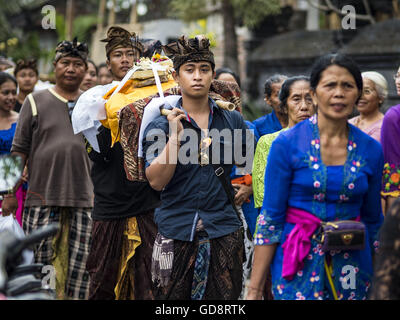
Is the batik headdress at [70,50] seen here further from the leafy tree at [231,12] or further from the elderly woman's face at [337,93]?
the leafy tree at [231,12]

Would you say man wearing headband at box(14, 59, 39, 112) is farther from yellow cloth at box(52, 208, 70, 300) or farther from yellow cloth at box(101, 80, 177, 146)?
yellow cloth at box(101, 80, 177, 146)

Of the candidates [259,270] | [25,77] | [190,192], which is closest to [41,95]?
[25,77]

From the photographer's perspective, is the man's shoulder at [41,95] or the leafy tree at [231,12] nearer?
the man's shoulder at [41,95]

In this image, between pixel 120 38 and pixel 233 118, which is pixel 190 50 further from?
pixel 120 38

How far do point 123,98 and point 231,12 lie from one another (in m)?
12.2

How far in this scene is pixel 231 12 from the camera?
16750 mm

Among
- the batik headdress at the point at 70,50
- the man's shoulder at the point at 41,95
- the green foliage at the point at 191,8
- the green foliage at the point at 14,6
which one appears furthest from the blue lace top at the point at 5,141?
the green foliage at the point at 14,6

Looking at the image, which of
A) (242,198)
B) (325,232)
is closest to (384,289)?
(325,232)

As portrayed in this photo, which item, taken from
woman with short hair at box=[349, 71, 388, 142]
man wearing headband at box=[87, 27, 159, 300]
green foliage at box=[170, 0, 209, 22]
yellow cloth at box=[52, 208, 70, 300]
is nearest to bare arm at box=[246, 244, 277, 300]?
man wearing headband at box=[87, 27, 159, 300]

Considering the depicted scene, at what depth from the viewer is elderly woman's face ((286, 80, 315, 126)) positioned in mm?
5473

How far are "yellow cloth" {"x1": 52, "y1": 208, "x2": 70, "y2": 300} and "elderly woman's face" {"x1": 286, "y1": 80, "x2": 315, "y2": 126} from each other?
7.85 feet

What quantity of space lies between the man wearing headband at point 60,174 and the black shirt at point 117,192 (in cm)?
69

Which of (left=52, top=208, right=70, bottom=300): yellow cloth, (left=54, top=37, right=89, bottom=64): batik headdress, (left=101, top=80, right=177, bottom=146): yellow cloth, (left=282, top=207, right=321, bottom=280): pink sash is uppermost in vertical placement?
(left=54, top=37, right=89, bottom=64): batik headdress

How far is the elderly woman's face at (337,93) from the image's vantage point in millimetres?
3762
